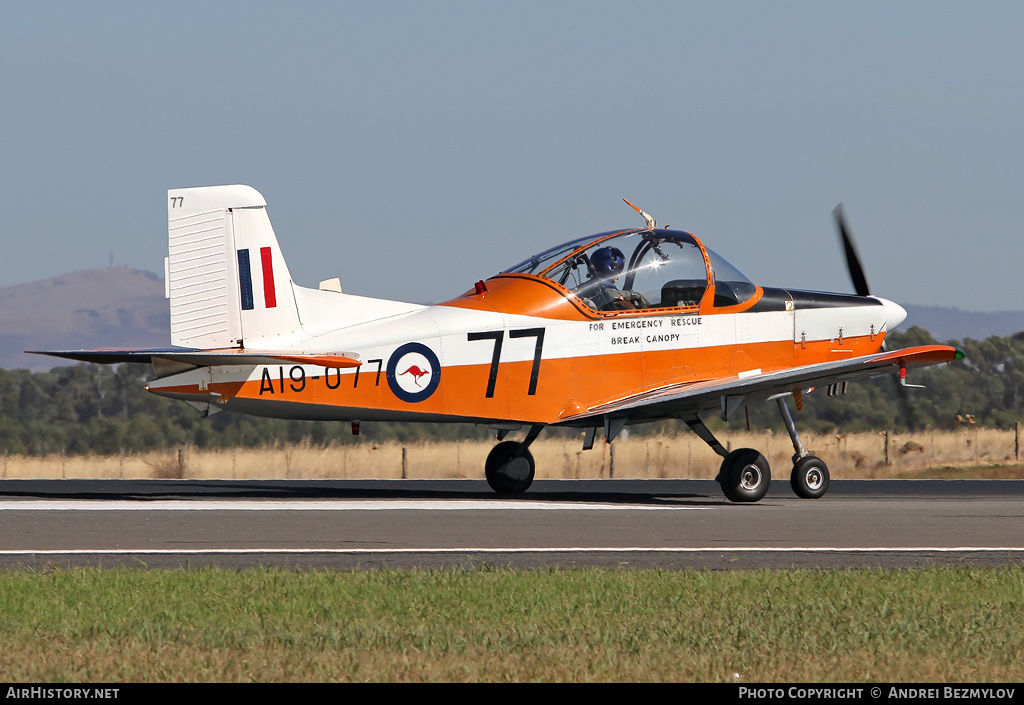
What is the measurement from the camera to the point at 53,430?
156 ft

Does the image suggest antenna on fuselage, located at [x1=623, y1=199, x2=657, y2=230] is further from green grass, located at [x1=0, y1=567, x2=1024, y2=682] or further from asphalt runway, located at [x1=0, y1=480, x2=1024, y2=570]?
green grass, located at [x1=0, y1=567, x2=1024, y2=682]

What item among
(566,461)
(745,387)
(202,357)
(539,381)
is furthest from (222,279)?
(566,461)

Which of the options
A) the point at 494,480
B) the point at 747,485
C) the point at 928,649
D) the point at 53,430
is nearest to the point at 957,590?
the point at 928,649

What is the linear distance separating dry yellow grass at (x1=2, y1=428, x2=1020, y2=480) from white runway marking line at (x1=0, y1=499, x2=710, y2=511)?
811 centimetres

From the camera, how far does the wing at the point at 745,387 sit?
14.7 meters

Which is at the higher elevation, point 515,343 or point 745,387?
point 515,343

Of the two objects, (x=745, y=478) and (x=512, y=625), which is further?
(x=745, y=478)

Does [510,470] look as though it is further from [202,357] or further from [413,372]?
[202,357]

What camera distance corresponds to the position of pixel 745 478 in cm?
1583

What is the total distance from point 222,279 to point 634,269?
18.4 feet

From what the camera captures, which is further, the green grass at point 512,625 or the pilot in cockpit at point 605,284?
the pilot in cockpit at point 605,284

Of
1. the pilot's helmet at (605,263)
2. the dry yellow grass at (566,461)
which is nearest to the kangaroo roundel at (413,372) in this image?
the pilot's helmet at (605,263)

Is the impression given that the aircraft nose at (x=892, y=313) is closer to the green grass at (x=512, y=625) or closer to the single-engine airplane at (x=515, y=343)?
the single-engine airplane at (x=515, y=343)

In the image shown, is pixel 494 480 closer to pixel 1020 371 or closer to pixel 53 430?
pixel 53 430
